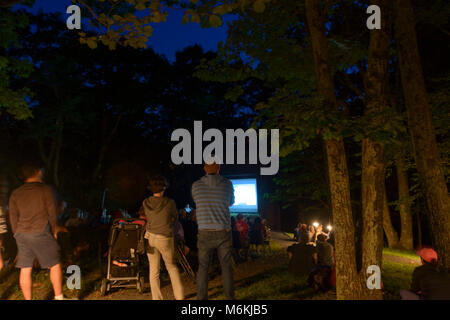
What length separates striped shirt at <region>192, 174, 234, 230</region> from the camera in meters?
4.43

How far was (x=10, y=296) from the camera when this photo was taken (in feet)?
19.2

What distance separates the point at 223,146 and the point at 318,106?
25045mm

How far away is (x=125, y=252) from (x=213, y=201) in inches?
100.0

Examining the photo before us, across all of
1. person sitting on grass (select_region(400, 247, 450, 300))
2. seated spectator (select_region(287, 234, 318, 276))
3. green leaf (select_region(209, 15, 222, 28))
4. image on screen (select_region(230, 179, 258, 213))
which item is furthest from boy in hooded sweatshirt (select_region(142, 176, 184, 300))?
image on screen (select_region(230, 179, 258, 213))

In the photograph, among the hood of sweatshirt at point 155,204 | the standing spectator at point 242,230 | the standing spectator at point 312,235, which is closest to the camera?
the hood of sweatshirt at point 155,204

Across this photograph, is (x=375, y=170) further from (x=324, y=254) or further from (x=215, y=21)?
(x=215, y=21)

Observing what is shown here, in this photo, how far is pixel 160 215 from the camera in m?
4.69

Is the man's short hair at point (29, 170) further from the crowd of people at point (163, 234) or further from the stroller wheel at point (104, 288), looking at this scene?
the stroller wheel at point (104, 288)

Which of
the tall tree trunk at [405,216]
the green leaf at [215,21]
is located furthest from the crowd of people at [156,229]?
the tall tree trunk at [405,216]

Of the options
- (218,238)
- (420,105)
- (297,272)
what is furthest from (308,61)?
(218,238)

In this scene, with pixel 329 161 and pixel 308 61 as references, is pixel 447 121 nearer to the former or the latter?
pixel 308 61

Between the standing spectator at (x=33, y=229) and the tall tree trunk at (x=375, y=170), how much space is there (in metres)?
4.84

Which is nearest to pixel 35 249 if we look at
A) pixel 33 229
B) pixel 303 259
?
pixel 33 229

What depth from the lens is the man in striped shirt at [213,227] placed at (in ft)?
14.5
